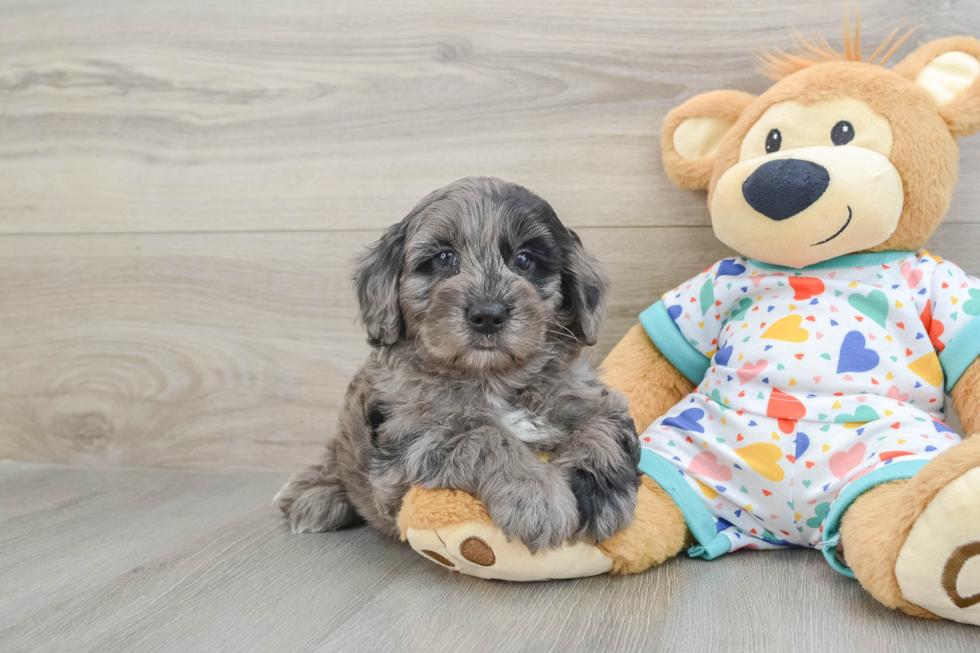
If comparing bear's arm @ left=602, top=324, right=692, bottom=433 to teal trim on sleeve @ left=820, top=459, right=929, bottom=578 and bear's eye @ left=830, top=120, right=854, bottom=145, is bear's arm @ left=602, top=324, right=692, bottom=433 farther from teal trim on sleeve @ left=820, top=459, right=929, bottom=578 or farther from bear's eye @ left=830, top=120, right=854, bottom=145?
bear's eye @ left=830, top=120, right=854, bottom=145

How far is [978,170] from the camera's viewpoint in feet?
6.39

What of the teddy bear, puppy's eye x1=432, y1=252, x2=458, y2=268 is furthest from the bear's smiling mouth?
puppy's eye x1=432, y1=252, x2=458, y2=268

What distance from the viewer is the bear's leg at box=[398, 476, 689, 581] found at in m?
1.39

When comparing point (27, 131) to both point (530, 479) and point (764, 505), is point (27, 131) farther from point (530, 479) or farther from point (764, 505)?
point (764, 505)

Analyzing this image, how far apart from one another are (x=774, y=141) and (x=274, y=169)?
154 centimetres

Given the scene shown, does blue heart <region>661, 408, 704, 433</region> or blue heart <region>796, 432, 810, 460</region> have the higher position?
blue heart <region>796, 432, 810, 460</region>

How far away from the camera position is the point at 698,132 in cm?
191

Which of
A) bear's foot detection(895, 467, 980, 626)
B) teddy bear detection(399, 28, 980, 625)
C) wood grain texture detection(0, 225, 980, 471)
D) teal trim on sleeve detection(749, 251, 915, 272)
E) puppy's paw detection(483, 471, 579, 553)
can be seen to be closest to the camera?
bear's foot detection(895, 467, 980, 626)

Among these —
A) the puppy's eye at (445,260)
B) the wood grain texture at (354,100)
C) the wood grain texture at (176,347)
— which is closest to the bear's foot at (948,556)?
the puppy's eye at (445,260)

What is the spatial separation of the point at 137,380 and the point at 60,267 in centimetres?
50

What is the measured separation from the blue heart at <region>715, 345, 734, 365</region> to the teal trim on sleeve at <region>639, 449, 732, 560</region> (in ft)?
0.96

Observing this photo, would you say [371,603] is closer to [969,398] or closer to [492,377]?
[492,377]

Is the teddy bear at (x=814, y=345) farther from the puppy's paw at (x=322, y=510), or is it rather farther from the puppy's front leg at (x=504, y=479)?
the puppy's paw at (x=322, y=510)

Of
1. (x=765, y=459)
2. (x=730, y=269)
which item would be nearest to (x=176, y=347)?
(x=730, y=269)
